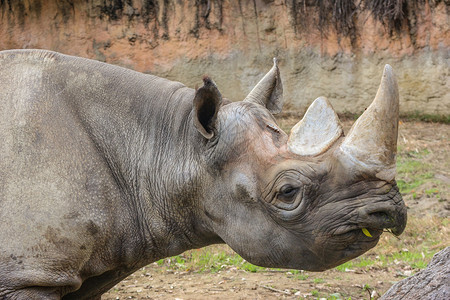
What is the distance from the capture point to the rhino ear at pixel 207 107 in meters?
3.94

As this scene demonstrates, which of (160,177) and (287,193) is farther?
(160,177)

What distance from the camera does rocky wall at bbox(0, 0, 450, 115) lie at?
44.2ft

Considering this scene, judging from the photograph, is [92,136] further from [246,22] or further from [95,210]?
[246,22]

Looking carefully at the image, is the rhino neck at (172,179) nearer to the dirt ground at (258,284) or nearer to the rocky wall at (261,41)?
the dirt ground at (258,284)

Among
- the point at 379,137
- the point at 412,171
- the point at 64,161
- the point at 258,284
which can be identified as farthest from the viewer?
the point at 412,171

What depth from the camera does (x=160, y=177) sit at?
4.24 m

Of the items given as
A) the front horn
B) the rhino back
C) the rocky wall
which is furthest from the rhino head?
the rocky wall

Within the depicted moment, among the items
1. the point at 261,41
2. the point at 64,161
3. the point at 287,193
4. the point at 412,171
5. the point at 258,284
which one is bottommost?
the point at 412,171

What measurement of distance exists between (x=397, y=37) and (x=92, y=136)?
10595 mm

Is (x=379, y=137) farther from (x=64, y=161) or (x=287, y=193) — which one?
(x=64, y=161)

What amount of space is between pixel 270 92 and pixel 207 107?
75 centimetres

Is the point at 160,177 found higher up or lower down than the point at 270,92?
lower down

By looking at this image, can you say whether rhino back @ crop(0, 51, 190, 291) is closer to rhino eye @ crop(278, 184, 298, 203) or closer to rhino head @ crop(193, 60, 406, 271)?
rhino head @ crop(193, 60, 406, 271)

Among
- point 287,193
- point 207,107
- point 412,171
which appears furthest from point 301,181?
point 412,171
